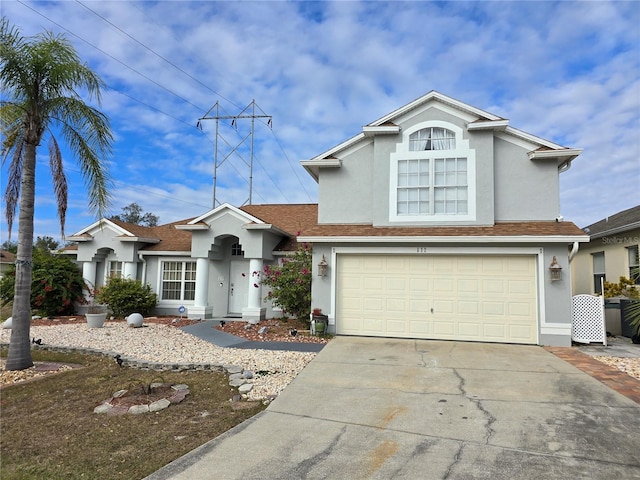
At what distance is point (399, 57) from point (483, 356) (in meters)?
8.32

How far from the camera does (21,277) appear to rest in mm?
7738

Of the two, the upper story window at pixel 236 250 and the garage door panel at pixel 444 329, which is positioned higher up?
the upper story window at pixel 236 250

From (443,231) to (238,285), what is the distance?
28.9 ft

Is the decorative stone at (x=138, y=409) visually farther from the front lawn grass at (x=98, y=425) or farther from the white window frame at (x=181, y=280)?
the white window frame at (x=181, y=280)

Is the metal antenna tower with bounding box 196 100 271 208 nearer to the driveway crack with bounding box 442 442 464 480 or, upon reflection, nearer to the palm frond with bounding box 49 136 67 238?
the palm frond with bounding box 49 136 67 238

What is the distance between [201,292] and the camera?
49.1 feet

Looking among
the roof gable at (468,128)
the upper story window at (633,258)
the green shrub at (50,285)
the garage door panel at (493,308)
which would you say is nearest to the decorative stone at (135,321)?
the green shrub at (50,285)

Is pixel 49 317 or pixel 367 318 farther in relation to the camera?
pixel 49 317

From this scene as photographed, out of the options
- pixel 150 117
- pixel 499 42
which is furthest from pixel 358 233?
→ pixel 150 117

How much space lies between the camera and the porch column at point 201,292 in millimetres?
14805

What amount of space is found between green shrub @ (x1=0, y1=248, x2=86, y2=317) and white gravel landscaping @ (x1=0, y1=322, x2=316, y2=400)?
8.67 ft

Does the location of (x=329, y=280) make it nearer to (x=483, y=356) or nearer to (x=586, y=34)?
(x=483, y=356)

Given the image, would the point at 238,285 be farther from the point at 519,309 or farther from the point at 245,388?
the point at 519,309

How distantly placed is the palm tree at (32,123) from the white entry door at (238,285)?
7.68 m
